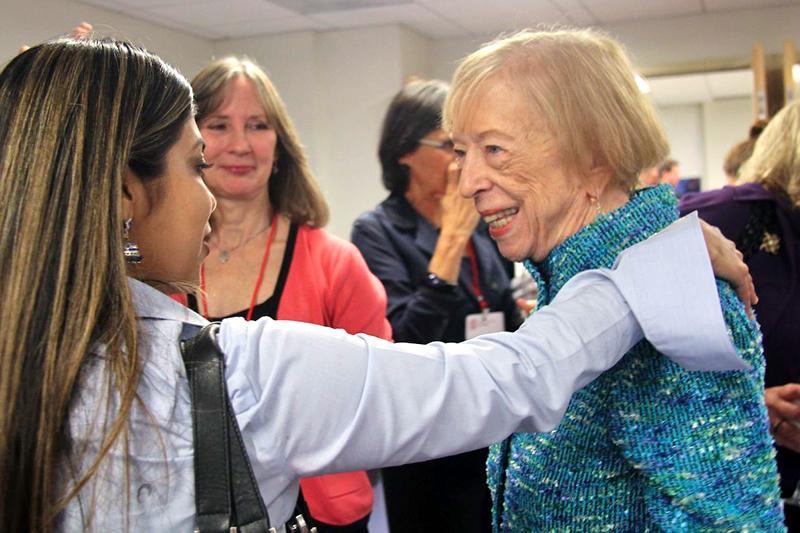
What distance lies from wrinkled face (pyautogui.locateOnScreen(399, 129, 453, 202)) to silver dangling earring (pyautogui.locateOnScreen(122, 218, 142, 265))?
64.1 inches

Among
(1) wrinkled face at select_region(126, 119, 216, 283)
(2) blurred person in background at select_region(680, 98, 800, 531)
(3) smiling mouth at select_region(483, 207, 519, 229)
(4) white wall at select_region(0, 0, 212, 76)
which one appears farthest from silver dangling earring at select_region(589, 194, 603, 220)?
(4) white wall at select_region(0, 0, 212, 76)

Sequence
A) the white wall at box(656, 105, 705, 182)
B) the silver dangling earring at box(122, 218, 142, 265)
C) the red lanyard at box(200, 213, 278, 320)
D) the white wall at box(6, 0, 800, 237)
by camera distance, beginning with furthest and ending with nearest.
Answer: the white wall at box(656, 105, 705, 182)
the white wall at box(6, 0, 800, 237)
the red lanyard at box(200, 213, 278, 320)
the silver dangling earring at box(122, 218, 142, 265)

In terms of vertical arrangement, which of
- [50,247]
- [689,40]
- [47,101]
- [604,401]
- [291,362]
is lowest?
[604,401]

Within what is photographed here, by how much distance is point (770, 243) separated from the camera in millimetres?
1821

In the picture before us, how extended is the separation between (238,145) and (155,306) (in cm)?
106

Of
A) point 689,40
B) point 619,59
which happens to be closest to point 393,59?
point 689,40

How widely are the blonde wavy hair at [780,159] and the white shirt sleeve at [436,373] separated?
1035mm

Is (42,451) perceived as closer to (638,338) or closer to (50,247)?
(50,247)

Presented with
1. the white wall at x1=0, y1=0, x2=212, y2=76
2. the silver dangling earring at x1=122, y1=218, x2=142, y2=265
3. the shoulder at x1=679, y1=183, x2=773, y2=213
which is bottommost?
the shoulder at x1=679, y1=183, x2=773, y2=213

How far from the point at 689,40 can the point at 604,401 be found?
631cm

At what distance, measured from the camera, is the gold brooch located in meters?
1.82

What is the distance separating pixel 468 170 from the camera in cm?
121

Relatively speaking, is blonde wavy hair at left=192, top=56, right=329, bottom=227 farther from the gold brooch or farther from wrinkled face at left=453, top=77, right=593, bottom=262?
the gold brooch

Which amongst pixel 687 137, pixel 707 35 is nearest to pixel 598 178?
pixel 707 35
